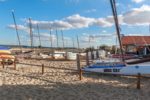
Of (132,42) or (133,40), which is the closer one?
(132,42)

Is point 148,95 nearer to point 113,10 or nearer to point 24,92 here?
point 24,92

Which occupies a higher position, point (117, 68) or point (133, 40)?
point (133, 40)

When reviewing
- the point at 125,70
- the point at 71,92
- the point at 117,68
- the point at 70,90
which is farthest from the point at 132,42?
the point at 71,92

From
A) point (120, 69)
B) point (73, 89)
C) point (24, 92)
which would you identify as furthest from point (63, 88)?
point (120, 69)

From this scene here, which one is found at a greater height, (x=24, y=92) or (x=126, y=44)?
(x=126, y=44)

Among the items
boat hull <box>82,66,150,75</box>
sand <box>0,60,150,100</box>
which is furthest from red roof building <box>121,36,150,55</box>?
sand <box>0,60,150,100</box>

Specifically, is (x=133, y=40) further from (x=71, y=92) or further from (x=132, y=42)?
(x=71, y=92)

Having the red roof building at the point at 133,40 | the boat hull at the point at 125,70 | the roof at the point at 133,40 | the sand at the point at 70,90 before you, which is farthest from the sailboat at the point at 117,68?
the roof at the point at 133,40

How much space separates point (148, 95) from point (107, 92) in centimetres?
195

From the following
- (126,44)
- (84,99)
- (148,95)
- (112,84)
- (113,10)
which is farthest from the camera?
(126,44)

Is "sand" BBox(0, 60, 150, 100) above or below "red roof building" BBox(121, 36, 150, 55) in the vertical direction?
below

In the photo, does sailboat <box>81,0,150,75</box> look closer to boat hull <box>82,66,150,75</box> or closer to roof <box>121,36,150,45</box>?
boat hull <box>82,66,150,75</box>

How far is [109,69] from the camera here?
2109 cm

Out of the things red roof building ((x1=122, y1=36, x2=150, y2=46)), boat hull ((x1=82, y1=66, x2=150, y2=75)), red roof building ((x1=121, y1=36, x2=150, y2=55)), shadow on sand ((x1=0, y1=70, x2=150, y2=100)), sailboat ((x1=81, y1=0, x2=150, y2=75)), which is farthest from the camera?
red roof building ((x1=122, y1=36, x2=150, y2=46))
